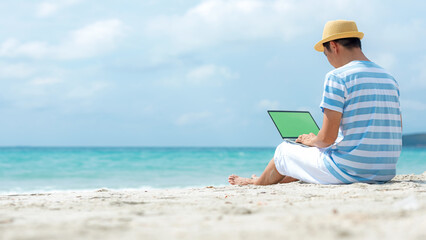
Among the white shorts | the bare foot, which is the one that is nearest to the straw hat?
the white shorts

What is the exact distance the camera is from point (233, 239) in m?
1.63

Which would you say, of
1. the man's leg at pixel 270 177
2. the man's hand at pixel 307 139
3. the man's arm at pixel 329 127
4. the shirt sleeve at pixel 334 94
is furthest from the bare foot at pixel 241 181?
the shirt sleeve at pixel 334 94

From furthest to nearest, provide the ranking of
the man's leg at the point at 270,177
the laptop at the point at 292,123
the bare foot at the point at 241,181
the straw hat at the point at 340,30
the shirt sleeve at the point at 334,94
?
the bare foot at the point at 241,181 < the man's leg at the point at 270,177 < the laptop at the point at 292,123 < the straw hat at the point at 340,30 < the shirt sleeve at the point at 334,94

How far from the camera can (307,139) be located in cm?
356

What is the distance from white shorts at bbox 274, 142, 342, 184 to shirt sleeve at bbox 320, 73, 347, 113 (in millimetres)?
460

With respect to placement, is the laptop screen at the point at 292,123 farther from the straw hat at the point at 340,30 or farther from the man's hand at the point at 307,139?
the straw hat at the point at 340,30

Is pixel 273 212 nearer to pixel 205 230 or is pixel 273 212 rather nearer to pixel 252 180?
pixel 205 230

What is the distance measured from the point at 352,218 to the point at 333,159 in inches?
58.3

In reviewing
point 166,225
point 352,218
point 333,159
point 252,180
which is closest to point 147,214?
point 166,225

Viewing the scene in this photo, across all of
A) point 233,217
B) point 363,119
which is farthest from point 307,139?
point 233,217

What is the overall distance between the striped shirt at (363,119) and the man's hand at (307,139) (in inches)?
6.1

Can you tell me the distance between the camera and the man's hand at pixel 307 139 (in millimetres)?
3470

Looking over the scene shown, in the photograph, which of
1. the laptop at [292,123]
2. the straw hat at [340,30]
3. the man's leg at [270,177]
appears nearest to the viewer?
the straw hat at [340,30]

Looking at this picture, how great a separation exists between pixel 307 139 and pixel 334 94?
22.1 inches
